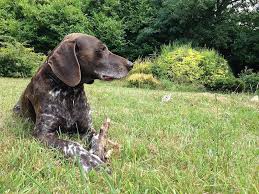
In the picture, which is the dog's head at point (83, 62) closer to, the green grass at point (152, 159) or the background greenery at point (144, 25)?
the green grass at point (152, 159)

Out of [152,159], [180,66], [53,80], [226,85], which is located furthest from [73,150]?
[180,66]

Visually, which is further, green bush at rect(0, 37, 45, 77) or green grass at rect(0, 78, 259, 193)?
green bush at rect(0, 37, 45, 77)

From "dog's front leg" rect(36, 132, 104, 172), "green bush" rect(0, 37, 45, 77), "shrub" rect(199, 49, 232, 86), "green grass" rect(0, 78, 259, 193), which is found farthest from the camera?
"shrub" rect(199, 49, 232, 86)

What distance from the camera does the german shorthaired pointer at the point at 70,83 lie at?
3.63 m

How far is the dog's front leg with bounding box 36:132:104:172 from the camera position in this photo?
9.64ft

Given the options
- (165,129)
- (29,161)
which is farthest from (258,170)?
(165,129)

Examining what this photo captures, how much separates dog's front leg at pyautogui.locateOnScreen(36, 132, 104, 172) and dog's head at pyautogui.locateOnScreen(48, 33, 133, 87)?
0.50 metres

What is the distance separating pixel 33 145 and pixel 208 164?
129 cm

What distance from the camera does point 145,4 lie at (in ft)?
69.5

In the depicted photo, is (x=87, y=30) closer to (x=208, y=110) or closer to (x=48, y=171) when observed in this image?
(x=208, y=110)

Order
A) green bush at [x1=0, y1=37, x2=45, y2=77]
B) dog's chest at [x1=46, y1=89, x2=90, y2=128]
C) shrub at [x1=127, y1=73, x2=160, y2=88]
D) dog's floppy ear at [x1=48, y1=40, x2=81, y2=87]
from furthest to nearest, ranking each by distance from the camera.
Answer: green bush at [x1=0, y1=37, x2=45, y2=77] → shrub at [x1=127, y1=73, x2=160, y2=88] → dog's chest at [x1=46, y1=89, x2=90, y2=128] → dog's floppy ear at [x1=48, y1=40, x2=81, y2=87]

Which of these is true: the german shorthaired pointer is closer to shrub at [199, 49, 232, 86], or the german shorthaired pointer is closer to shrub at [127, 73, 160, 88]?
shrub at [127, 73, 160, 88]

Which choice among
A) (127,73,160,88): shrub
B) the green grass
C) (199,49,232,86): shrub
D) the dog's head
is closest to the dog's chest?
the dog's head

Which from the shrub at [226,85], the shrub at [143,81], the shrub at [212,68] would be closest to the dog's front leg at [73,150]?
the shrub at [143,81]
